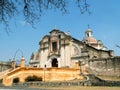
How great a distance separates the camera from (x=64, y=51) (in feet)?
162

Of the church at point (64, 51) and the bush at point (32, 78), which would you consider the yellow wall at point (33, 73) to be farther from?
the church at point (64, 51)

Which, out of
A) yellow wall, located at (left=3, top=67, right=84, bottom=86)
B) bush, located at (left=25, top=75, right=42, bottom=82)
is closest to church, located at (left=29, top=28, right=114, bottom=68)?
yellow wall, located at (left=3, top=67, right=84, bottom=86)

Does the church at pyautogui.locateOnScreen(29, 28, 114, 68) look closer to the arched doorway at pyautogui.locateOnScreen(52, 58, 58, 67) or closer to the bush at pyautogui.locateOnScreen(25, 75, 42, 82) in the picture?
the arched doorway at pyautogui.locateOnScreen(52, 58, 58, 67)

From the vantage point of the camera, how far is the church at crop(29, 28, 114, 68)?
4718 cm

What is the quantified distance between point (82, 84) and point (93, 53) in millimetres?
19581

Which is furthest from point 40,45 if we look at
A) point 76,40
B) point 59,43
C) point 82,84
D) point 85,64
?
point 82,84

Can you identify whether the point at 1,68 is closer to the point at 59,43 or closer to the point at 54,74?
the point at 59,43

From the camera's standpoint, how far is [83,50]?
46844mm

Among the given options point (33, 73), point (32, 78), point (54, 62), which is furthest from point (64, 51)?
point (32, 78)

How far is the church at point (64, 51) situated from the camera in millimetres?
47184

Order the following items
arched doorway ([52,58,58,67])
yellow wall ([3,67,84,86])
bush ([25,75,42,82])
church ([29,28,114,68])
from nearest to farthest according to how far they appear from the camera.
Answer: bush ([25,75,42,82]), yellow wall ([3,67,84,86]), church ([29,28,114,68]), arched doorway ([52,58,58,67])

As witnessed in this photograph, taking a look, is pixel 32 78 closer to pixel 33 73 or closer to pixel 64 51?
pixel 33 73

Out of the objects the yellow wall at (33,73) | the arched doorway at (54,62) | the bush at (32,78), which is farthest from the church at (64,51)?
the bush at (32,78)

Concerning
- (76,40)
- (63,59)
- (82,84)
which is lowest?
(82,84)
